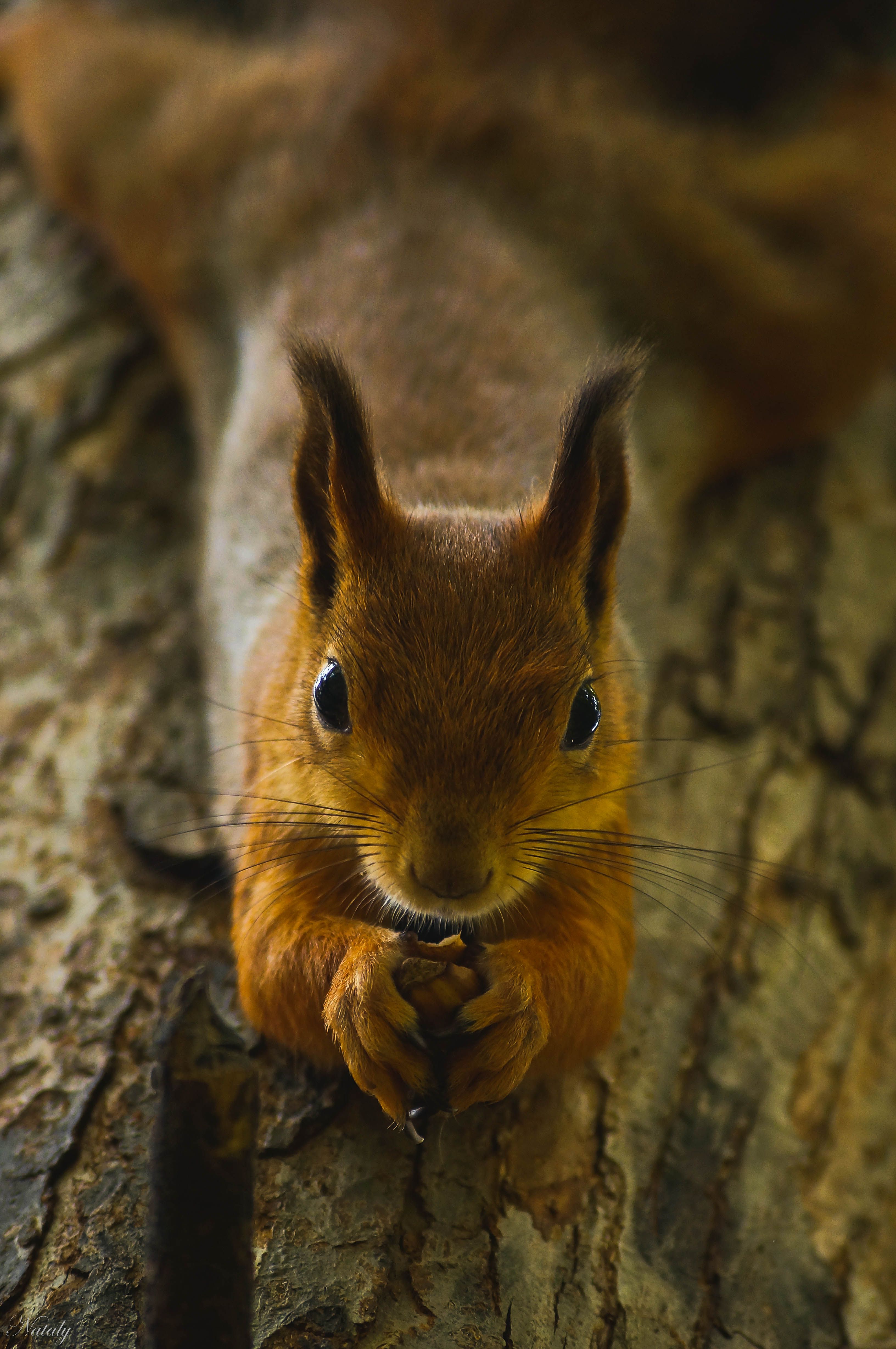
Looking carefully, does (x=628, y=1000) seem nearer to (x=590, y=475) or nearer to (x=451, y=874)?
(x=451, y=874)

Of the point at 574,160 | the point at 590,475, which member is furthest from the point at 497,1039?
the point at 574,160

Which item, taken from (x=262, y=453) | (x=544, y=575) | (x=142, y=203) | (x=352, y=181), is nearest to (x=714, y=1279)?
(x=544, y=575)

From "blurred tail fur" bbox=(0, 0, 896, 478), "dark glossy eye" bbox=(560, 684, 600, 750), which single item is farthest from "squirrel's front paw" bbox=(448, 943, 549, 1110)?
"blurred tail fur" bbox=(0, 0, 896, 478)

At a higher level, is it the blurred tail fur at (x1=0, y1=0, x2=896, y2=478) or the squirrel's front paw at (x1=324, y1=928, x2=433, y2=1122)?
the blurred tail fur at (x1=0, y1=0, x2=896, y2=478)

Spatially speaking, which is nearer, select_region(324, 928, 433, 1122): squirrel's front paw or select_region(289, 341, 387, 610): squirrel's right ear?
select_region(324, 928, 433, 1122): squirrel's front paw

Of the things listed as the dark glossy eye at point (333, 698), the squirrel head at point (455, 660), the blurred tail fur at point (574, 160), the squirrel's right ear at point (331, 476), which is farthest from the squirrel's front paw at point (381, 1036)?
the blurred tail fur at point (574, 160)

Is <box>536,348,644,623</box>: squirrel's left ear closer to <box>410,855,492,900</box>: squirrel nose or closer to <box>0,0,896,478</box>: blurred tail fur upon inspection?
<box>410,855,492,900</box>: squirrel nose

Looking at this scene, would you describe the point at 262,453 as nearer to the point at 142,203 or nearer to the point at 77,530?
the point at 77,530
